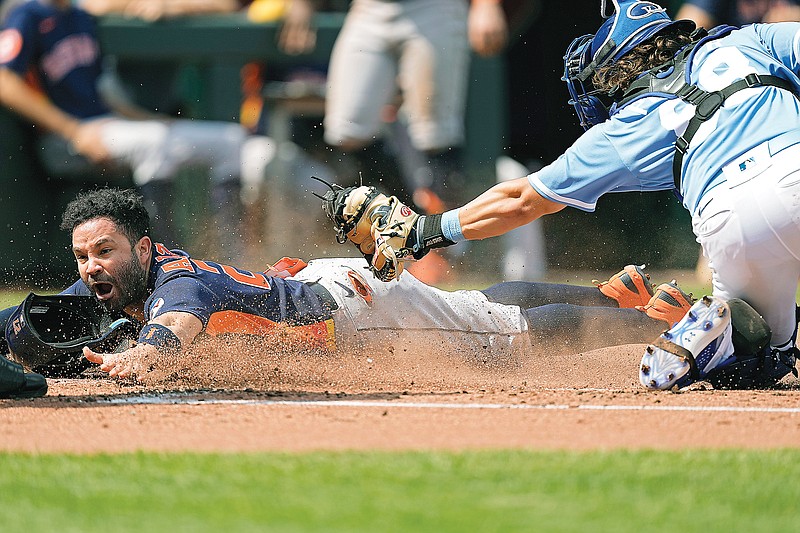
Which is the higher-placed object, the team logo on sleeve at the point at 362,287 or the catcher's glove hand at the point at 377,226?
the catcher's glove hand at the point at 377,226

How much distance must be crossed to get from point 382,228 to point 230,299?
0.83 m

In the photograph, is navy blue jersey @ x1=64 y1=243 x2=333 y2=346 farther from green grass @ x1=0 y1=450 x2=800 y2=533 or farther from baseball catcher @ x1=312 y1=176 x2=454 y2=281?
green grass @ x1=0 y1=450 x2=800 y2=533

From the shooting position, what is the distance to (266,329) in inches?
226

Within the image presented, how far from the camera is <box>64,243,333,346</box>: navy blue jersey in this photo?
5.44 meters

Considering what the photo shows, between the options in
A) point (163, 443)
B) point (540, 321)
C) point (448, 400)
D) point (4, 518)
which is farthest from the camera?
point (540, 321)

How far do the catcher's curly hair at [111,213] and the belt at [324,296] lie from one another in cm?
89

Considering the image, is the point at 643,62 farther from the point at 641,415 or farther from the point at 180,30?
the point at 180,30

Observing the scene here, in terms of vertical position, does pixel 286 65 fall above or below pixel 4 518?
above

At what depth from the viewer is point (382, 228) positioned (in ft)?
19.1

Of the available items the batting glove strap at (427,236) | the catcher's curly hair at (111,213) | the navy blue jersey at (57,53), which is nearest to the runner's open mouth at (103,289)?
the catcher's curly hair at (111,213)

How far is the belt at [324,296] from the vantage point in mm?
5957

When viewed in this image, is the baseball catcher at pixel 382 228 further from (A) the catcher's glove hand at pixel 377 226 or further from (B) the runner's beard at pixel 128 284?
(B) the runner's beard at pixel 128 284

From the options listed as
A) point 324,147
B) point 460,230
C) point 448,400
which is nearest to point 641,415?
point 448,400

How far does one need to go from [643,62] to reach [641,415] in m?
1.84
